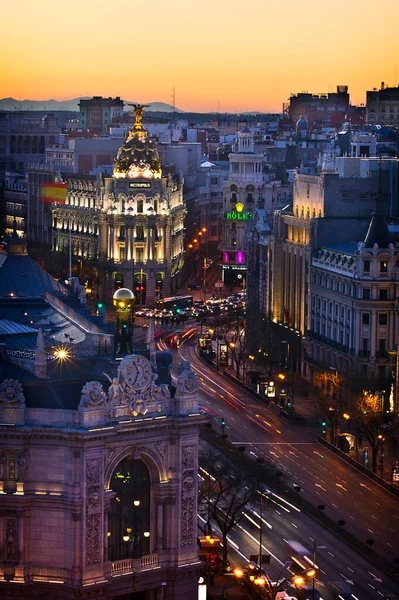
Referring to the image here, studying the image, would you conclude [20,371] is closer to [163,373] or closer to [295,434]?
[163,373]

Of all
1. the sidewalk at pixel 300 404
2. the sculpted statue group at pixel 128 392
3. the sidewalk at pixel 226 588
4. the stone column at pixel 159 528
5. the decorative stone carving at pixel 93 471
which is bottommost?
the sidewalk at pixel 300 404

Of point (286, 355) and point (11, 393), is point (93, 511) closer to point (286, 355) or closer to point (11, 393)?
point (11, 393)

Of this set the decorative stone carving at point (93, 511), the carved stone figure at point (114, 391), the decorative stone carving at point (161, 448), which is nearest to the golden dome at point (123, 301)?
the carved stone figure at point (114, 391)

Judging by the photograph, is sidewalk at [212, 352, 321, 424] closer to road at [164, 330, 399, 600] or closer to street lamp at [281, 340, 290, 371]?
road at [164, 330, 399, 600]

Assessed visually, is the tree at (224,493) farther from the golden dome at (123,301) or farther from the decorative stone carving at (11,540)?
the decorative stone carving at (11,540)

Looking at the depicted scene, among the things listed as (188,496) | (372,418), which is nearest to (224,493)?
(188,496)

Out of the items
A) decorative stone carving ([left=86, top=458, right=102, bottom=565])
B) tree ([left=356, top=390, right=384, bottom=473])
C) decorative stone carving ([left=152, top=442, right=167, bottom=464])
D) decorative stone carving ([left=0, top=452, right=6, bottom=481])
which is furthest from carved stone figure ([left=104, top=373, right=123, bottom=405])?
tree ([left=356, top=390, right=384, bottom=473])
